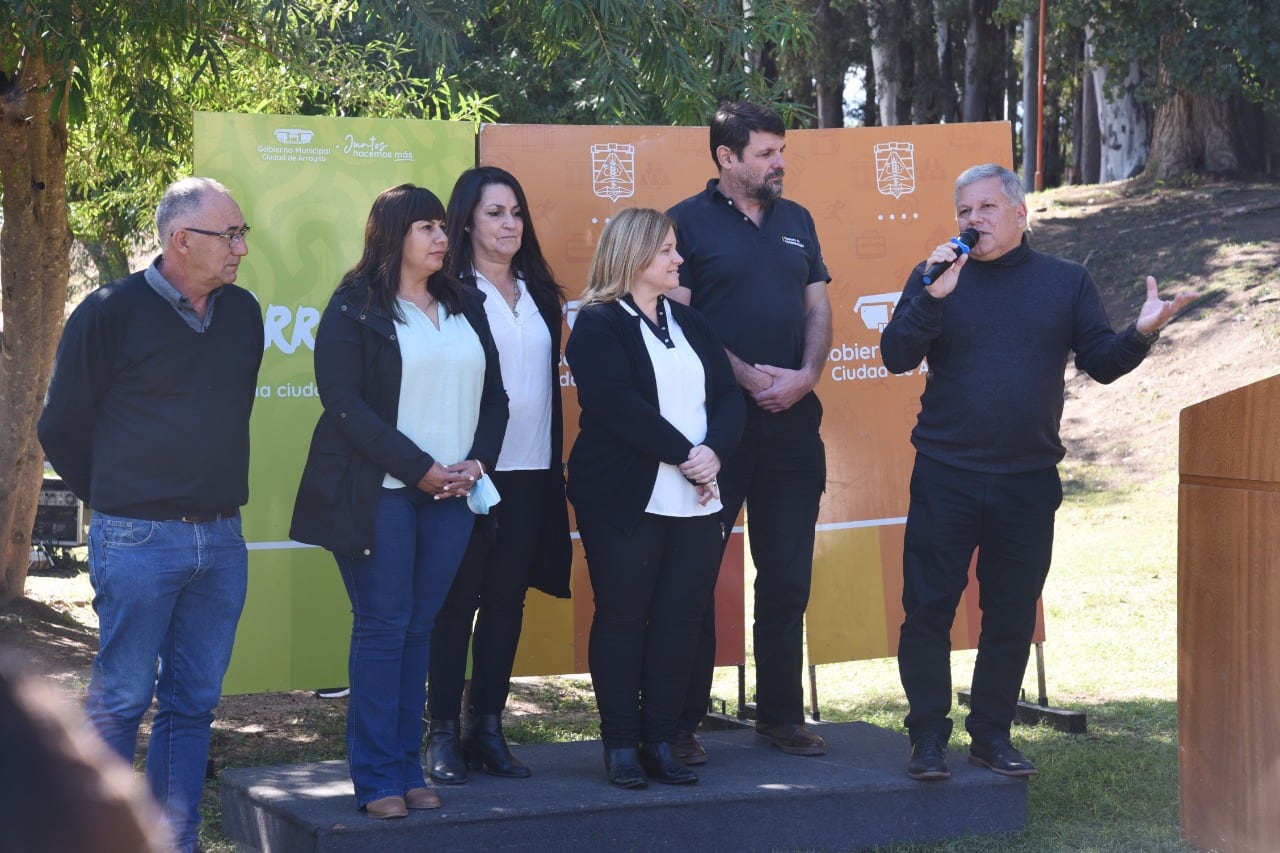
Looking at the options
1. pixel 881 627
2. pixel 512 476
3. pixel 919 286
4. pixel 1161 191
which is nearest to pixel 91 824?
pixel 512 476

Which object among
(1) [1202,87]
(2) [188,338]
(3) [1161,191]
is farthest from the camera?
(3) [1161,191]

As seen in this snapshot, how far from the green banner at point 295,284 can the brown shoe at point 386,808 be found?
5.22 feet

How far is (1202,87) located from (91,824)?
18.3 meters

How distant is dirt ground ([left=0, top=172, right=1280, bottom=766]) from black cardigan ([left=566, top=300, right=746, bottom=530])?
232 centimetres

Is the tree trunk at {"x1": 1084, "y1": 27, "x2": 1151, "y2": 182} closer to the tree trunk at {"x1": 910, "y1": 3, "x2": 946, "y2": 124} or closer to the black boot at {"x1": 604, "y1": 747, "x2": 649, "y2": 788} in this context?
the tree trunk at {"x1": 910, "y1": 3, "x2": 946, "y2": 124}

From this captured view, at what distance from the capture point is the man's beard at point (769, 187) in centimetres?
485

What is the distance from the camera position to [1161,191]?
20.0 meters

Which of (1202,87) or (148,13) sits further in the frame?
(1202,87)

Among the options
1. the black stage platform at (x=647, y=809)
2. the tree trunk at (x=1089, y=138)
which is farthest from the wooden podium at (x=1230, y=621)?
the tree trunk at (x=1089, y=138)

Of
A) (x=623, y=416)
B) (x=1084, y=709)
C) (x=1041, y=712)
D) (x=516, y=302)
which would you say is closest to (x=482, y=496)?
(x=623, y=416)

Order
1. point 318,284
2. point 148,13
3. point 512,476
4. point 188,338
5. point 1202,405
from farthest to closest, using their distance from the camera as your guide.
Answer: point 148,13, point 318,284, point 512,476, point 1202,405, point 188,338

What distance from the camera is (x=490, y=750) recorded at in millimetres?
4582

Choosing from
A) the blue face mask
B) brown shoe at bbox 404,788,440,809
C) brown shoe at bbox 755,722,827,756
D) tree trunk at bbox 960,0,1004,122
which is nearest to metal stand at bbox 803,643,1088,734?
brown shoe at bbox 755,722,827,756

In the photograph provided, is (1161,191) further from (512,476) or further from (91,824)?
(91,824)
